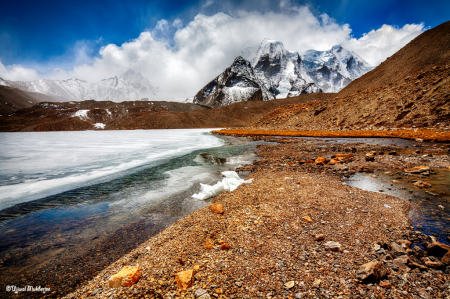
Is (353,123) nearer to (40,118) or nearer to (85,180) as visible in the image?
(85,180)

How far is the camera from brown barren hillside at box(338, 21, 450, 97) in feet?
112

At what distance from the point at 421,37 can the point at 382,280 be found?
219 feet

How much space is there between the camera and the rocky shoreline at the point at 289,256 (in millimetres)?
2455

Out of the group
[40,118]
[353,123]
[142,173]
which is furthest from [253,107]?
[40,118]

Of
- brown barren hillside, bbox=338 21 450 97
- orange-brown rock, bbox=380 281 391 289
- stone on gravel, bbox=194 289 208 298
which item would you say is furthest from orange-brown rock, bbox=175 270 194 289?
brown barren hillside, bbox=338 21 450 97

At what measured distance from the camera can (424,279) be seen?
2496 mm

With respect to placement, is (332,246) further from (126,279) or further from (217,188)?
(217,188)

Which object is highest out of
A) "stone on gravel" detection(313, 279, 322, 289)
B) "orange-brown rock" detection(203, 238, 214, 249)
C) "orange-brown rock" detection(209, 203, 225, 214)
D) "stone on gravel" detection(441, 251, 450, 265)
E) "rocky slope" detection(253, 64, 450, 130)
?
"rocky slope" detection(253, 64, 450, 130)

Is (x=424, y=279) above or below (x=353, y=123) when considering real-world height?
below

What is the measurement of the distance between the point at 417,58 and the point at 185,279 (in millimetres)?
56162

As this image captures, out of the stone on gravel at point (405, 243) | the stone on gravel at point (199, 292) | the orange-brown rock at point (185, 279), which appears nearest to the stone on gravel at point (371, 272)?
the stone on gravel at point (405, 243)

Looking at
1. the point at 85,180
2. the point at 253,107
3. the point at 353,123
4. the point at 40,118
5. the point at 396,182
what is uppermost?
the point at 253,107

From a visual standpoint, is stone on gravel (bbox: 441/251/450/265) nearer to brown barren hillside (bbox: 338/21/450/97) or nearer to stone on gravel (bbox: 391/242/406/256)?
stone on gravel (bbox: 391/242/406/256)

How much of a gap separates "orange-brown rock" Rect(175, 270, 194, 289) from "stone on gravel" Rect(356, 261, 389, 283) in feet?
7.50
